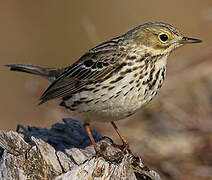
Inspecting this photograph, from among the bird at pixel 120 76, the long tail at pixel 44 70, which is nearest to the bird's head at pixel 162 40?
the bird at pixel 120 76

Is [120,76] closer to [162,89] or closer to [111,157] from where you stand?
[111,157]

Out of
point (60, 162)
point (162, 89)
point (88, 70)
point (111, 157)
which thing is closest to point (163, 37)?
point (88, 70)

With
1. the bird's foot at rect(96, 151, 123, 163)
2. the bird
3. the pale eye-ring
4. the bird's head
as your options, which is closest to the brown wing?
the bird

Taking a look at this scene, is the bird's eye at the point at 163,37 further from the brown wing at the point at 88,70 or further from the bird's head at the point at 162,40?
the brown wing at the point at 88,70

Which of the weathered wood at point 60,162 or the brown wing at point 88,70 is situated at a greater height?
the brown wing at point 88,70

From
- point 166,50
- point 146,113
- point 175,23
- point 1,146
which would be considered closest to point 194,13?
point 175,23

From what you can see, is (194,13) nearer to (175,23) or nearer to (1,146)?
(175,23)
